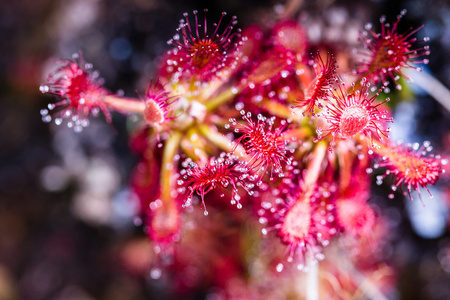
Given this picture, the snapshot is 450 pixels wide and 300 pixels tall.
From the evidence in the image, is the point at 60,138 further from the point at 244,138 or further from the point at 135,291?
the point at 244,138

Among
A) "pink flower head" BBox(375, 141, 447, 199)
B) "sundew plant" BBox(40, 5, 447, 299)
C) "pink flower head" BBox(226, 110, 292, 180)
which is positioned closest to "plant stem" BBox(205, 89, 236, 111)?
"sundew plant" BBox(40, 5, 447, 299)

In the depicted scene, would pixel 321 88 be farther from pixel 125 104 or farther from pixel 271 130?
pixel 125 104

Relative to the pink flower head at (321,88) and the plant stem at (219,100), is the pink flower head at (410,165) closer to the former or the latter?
the pink flower head at (321,88)

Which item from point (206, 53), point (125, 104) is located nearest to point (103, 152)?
point (125, 104)

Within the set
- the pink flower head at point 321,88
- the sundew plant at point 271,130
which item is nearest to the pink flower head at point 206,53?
the sundew plant at point 271,130

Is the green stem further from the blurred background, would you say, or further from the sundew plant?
the blurred background

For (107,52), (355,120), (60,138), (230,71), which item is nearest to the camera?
(355,120)

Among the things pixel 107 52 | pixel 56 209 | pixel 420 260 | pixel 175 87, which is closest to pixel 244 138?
pixel 175 87
